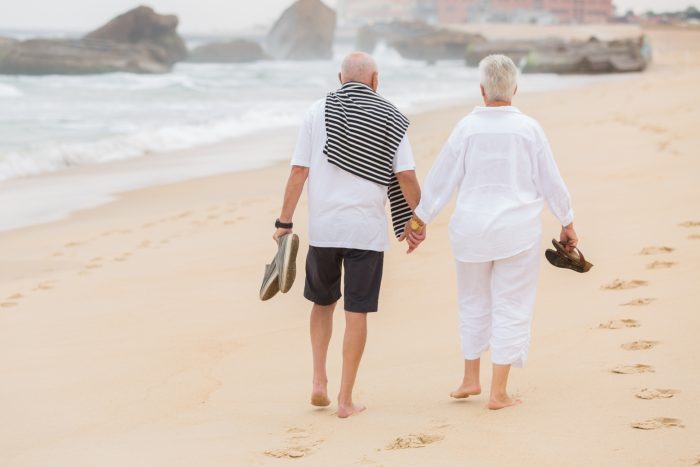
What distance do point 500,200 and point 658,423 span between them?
3.28 feet

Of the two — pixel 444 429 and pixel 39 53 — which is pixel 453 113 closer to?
pixel 444 429

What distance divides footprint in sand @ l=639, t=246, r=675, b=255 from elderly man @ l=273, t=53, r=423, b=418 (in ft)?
8.14

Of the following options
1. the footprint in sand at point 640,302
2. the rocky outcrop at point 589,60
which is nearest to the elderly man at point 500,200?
the footprint in sand at point 640,302

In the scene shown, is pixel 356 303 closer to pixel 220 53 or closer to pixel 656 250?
pixel 656 250

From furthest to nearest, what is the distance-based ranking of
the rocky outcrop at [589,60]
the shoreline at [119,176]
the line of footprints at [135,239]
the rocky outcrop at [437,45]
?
the rocky outcrop at [437,45]
the rocky outcrop at [589,60]
the shoreline at [119,176]
the line of footprints at [135,239]

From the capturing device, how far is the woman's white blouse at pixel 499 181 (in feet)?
12.4

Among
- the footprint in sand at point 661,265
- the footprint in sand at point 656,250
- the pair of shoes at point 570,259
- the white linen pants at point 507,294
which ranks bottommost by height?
the footprint in sand at point 661,265

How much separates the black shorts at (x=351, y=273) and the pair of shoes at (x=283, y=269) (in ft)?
0.30

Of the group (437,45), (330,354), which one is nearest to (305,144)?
(330,354)

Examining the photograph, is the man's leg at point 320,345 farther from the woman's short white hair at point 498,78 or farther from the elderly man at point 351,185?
the woman's short white hair at point 498,78

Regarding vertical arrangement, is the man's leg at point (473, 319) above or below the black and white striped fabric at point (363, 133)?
below

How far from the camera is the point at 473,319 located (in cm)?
399

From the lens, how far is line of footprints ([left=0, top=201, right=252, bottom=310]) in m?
6.97

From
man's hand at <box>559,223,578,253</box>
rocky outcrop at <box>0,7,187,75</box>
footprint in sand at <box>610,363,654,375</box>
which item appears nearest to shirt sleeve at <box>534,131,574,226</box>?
man's hand at <box>559,223,578,253</box>
